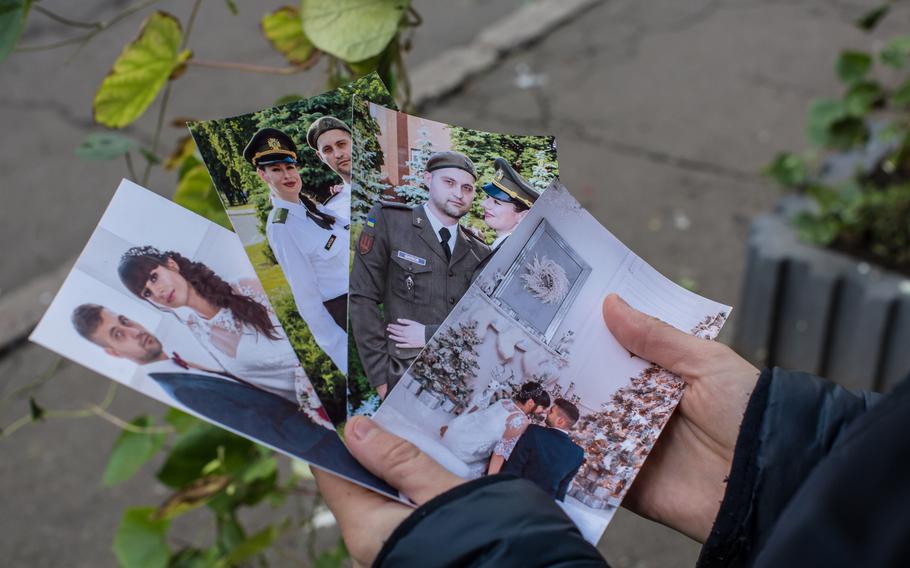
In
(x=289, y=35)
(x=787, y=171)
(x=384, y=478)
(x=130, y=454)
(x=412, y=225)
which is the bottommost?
(x=130, y=454)

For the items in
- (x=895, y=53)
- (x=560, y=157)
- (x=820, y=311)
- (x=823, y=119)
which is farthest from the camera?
(x=560, y=157)

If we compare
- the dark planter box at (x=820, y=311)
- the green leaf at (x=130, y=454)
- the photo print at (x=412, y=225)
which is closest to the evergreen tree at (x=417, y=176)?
the photo print at (x=412, y=225)

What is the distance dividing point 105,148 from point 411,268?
0.47 metres

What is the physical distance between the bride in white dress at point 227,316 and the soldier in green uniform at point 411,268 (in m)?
0.08

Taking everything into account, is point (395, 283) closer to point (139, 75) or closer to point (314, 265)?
point (314, 265)

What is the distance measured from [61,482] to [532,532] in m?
2.03

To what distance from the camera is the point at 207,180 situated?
1.02m

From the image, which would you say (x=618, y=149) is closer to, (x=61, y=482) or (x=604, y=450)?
(x=61, y=482)

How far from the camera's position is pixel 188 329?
83 centimetres

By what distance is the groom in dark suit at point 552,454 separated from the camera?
34.5 inches

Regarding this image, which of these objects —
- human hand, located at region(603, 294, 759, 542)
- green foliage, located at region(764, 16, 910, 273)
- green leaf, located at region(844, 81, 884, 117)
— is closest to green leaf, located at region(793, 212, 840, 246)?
green foliage, located at region(764, 16, 910, 273)

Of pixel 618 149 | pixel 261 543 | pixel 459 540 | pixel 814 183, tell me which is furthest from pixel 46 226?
pixel 459 540

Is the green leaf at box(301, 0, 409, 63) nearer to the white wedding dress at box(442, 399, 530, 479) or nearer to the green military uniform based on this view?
the green military uniform

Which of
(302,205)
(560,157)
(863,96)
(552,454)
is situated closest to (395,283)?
(302,205)
